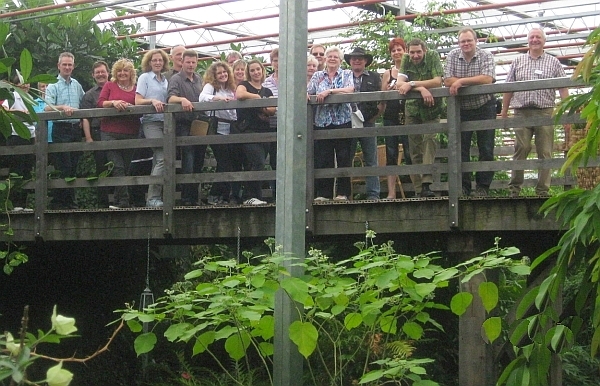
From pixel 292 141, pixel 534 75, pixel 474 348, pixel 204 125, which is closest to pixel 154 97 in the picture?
pixel 204 125

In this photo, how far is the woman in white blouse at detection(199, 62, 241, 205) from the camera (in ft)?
35.1

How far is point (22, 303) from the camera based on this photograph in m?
13.8

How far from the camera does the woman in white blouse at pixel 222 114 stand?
421 inches

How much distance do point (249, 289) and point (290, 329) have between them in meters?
0.49

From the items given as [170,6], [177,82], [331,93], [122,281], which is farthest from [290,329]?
[170,6]

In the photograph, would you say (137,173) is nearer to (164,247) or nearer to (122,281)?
(164,247)

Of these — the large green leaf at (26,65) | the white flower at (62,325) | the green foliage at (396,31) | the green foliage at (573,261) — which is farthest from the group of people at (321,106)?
the white flower at (62,325)

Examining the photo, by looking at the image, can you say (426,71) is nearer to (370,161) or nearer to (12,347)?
(370,161)

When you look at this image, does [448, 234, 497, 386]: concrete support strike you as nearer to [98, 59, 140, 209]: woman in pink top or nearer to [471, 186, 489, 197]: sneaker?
[471, 186, 489, 197]: sneaker

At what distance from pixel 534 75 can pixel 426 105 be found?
3.07 ft

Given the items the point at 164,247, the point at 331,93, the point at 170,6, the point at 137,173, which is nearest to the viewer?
the point at 331,93

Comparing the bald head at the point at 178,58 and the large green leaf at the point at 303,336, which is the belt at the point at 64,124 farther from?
the large green leaf at the point at 303,336

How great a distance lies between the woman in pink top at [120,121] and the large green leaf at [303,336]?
195 inches

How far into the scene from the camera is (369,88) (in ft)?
34.0
